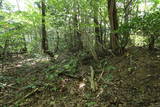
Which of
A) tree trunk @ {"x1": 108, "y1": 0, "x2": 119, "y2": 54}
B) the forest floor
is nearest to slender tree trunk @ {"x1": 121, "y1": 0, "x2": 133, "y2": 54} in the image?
tree trunk @ {"x1": 108, "y1": 0, "x2": 119, "y2": 54}

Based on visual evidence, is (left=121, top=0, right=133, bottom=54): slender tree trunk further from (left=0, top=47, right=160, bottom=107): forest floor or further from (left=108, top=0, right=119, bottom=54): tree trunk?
(left=0, top=47, right=160, bottom=107): forest floor

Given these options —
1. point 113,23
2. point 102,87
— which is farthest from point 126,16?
point 102,87

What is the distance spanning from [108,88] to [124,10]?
3.59m

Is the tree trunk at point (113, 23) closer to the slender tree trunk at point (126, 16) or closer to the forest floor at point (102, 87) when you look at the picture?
the slender tree trunk at point (126, 16)

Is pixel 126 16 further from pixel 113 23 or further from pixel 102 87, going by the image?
pixel 102 87

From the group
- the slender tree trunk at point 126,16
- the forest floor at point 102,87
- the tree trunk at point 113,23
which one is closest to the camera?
the forest floor at point 102,87

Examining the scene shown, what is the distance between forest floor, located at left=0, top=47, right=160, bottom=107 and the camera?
148 inches

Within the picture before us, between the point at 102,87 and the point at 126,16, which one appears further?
the point at 126,16

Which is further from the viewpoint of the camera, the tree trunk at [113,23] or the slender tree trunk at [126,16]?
the tree trunk at [113,23]

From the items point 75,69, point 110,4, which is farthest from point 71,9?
point 75,69

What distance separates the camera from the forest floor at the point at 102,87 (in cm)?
376

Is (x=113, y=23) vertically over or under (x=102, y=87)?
over

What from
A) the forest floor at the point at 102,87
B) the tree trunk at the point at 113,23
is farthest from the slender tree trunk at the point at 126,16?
the forest floor at the point at 102,87

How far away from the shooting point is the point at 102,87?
14.6ft
